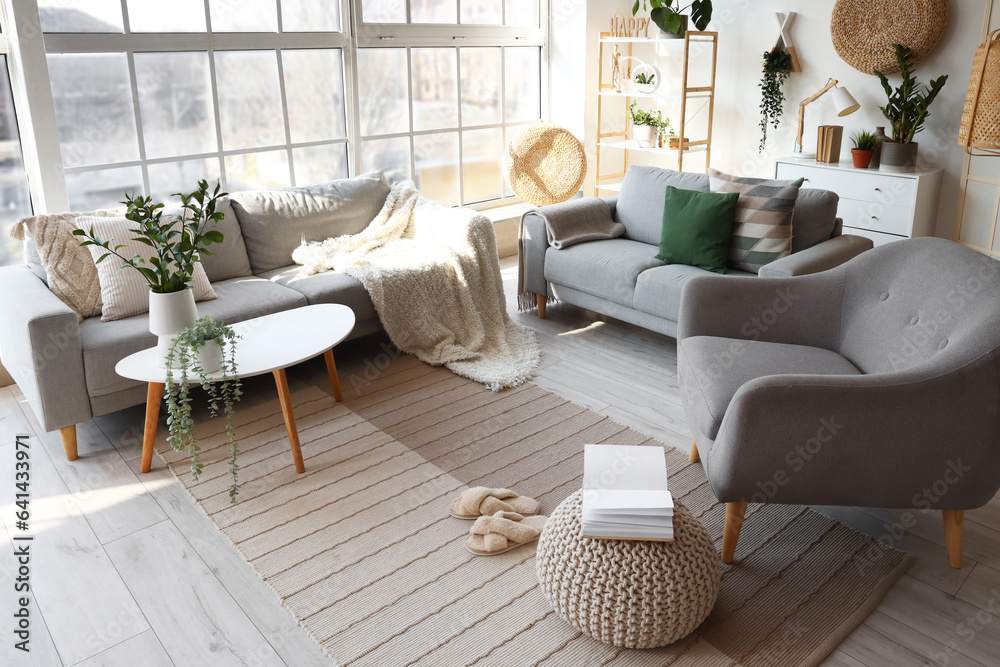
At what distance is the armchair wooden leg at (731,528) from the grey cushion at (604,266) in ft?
5.27

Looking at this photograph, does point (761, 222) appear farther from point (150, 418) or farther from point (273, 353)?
point (150, 418)

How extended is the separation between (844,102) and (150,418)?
3.93m

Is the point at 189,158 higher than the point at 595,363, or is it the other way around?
the point at 189,158

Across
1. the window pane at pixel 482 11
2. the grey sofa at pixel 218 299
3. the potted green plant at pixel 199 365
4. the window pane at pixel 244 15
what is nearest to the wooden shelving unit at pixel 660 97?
the window pane at pixel 482 11

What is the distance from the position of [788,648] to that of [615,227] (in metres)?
2.60

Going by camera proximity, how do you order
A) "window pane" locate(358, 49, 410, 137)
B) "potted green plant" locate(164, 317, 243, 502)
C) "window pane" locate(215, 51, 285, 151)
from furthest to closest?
1. "window pane" locate(358, 49, 410, 137)
2. "window pane" locate(215, 51, 285, 151)
3. "potted green plant" locate(164, 317, 243, 502)

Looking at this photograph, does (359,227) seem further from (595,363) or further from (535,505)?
(535,505)

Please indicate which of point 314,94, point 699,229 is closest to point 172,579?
point 699,229

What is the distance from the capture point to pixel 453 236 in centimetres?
383

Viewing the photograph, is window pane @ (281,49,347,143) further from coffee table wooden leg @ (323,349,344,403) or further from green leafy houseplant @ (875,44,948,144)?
green leafy houseplant @ (875,44,948,144)

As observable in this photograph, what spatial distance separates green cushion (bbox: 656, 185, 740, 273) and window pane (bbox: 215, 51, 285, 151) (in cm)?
217

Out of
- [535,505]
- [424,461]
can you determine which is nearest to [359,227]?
[424,461]

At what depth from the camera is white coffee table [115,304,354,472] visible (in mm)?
2557

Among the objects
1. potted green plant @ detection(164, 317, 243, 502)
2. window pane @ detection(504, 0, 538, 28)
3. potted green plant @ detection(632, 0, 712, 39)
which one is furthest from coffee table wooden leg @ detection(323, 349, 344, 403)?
window pane @ detection(504, 0, 538, 28)
